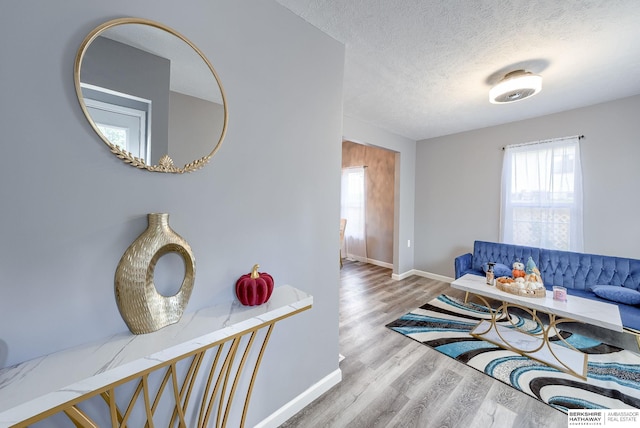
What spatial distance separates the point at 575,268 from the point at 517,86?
2.26 meters

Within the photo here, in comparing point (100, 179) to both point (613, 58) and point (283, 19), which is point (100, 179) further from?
point (613, 58)

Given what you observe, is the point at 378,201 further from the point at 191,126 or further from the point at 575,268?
the point at 191,126

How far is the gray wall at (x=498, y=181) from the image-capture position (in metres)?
2.54

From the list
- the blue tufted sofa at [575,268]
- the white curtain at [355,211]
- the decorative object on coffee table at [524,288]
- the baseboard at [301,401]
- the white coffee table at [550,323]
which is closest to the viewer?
the baseboard at [301,401]

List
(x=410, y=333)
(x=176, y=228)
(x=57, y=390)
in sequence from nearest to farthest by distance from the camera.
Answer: (x=57, y=390) → (x=176, y=228) → (x=410, y=333)

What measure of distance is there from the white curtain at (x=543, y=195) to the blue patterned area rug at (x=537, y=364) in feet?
3.74

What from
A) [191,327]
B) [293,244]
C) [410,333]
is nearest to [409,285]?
[410,333]

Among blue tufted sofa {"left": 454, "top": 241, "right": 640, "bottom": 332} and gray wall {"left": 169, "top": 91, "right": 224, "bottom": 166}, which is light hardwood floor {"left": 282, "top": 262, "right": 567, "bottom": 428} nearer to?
blue tufted sofa {"left": 454, "top": 241, "right": 640, "bottom": 332}

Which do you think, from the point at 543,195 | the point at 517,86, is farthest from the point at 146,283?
the point at 543,195

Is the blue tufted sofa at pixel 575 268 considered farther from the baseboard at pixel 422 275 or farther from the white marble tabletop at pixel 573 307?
the baseboard at pixel 422 275

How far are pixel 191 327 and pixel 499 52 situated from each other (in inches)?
106

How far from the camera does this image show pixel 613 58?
183 centimetres

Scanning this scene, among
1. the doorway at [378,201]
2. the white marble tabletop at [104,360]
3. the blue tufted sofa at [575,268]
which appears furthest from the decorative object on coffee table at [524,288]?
the doorway at [378,201]

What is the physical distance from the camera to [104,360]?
0.72 meters
